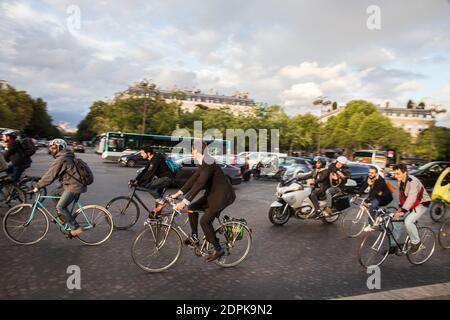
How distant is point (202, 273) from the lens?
476 centimetres

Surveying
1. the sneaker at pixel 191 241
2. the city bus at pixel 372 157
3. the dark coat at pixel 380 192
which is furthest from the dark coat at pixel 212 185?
the city bus at pixel 372 157

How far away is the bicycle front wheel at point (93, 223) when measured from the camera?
227 inches

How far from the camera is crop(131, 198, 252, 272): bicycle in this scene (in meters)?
4.72

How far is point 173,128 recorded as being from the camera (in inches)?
1731

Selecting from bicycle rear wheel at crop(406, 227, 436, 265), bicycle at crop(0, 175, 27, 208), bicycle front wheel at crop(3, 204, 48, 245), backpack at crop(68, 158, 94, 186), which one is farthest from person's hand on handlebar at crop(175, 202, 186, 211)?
bicycle at crop(0, 175, 27, 208)

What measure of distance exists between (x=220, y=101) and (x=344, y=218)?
11722 centimetres

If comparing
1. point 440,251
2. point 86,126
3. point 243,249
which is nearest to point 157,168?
point 243,249

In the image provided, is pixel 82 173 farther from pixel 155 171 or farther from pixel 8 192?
pixel 8 192

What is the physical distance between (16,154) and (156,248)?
603 cm

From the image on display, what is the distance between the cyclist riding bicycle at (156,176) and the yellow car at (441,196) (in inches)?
301

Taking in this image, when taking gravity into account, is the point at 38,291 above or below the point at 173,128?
below

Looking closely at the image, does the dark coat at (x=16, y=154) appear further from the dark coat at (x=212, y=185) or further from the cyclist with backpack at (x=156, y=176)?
the dark coat at (x=212, y=185)

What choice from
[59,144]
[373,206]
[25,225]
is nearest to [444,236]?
[373,206]
